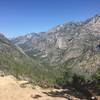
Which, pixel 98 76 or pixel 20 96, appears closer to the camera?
pixel 20 96

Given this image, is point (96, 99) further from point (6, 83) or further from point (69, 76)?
point (69, 76)

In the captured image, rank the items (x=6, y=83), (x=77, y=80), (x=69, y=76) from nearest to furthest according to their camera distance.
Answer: (x=6, y=83)
(x=77, y=80)
(x=69, y=76)

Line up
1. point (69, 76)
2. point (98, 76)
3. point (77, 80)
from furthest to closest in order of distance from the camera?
point (69, 76)
point (77, 80)
point (98, 76)

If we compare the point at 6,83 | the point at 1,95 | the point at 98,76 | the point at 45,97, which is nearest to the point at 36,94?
the point at 45,97

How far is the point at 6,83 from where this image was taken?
54281mm

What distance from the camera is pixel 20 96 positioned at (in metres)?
45.6

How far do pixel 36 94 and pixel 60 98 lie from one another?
201 inches

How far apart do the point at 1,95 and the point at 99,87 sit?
87.1ft

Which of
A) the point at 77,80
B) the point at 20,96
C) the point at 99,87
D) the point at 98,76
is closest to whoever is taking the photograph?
the point at 20,96

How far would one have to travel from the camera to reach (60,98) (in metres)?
44.8

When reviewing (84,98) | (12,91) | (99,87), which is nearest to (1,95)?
(12,91)

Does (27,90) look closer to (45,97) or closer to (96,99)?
(45,97)

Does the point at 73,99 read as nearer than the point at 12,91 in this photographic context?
Yes

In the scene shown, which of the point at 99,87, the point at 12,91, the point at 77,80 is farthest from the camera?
the point at 77,80
